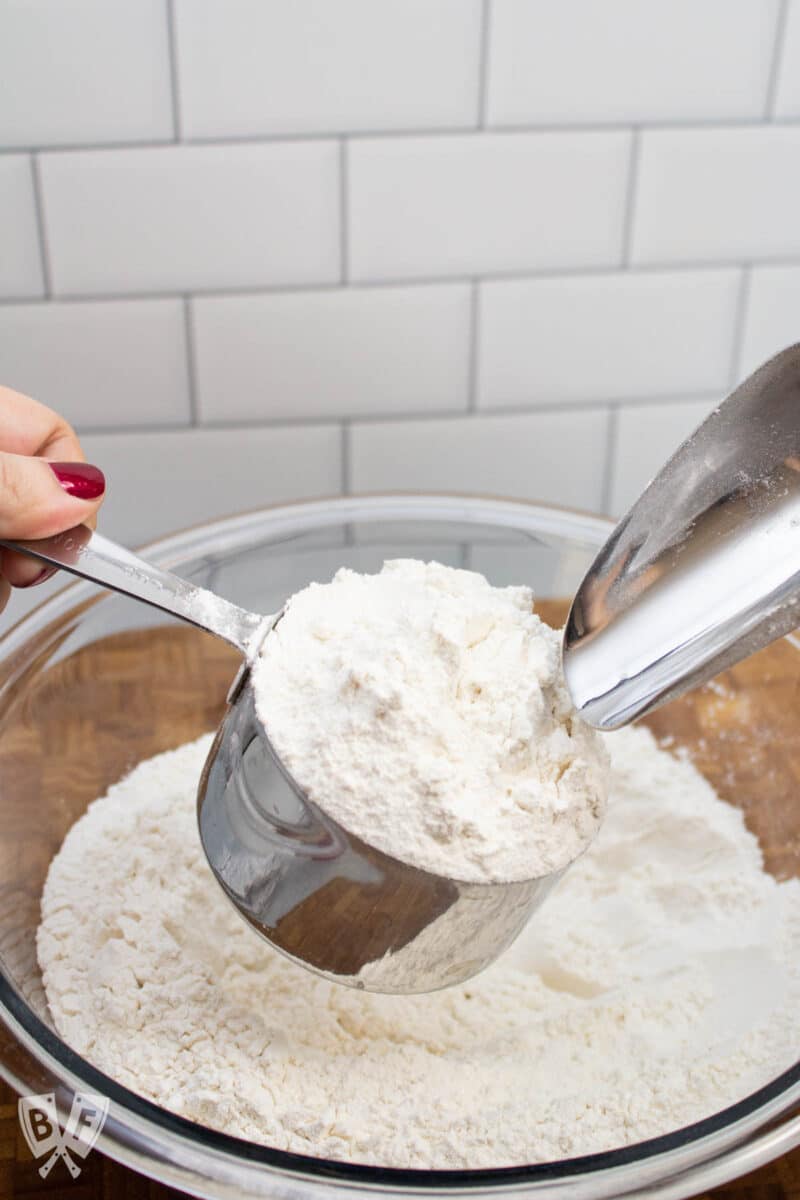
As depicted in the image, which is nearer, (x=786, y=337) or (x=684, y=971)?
(x=684, y=971)

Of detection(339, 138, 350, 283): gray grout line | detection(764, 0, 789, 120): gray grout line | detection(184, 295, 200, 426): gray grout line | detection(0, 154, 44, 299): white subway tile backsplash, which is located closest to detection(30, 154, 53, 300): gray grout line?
detection(0, 154, 44, 299): white subway tile backsplash

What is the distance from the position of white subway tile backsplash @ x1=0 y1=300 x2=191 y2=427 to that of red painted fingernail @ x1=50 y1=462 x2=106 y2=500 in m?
0.37

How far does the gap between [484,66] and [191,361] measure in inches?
13.6

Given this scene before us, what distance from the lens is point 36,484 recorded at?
615 millimetres

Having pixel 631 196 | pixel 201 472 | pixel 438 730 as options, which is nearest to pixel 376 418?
pixel 201 472

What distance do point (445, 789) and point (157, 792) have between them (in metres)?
0.33

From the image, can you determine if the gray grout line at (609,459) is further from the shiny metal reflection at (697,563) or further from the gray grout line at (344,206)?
the shiny metal reflection at (697,563)

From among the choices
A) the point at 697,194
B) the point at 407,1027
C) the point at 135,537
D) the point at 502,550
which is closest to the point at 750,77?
the point at 697,194

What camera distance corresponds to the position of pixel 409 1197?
470 mm

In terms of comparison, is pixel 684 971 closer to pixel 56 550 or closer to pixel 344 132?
pixel 56 550

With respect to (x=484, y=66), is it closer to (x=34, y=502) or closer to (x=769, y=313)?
(x=769, y=313)


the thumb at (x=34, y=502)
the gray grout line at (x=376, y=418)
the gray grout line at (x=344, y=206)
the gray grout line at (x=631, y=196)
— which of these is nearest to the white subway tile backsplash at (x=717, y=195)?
the gray grout line at (x=631, y=196)

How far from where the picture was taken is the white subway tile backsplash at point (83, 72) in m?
0.87

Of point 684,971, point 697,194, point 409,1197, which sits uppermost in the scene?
point 697,194
